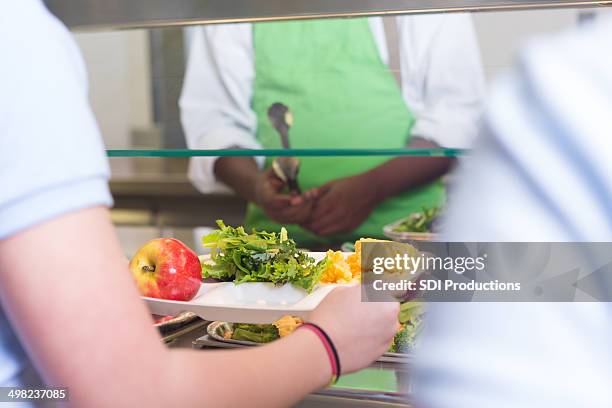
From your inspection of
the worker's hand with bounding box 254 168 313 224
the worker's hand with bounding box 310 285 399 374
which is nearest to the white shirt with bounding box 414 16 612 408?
the worker's hand with bounding box 310 285 399 374

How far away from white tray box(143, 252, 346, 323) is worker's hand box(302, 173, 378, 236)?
2.94 feet

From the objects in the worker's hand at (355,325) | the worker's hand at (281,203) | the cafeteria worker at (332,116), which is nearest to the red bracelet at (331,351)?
the worker's hand at (355,325)

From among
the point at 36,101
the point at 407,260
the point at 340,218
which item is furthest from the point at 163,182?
the point at 36,101

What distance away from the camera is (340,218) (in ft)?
6.15

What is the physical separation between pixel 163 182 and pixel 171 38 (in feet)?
5.90

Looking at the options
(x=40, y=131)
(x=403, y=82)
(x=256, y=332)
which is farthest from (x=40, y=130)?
(x=403, y=82)

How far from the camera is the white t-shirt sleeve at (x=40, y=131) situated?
535mm

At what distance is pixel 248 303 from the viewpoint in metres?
0.90

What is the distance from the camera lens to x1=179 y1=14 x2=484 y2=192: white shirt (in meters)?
1.13

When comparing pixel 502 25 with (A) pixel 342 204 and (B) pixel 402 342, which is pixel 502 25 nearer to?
(B) pixel 402 342

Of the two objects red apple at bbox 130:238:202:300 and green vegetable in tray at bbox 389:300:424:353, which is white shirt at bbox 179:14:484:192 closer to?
red apple at bbox 130:238:202:300

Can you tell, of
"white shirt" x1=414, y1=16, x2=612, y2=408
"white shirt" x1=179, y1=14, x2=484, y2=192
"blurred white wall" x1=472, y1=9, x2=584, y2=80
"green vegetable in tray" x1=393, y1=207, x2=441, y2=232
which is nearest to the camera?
"white shirt" x1=414, y1=16, x2=612, y2=408

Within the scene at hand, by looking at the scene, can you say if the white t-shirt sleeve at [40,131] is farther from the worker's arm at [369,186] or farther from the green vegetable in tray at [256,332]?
the worker's arm at [369,186]

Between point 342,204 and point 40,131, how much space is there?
137 cm
